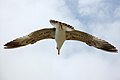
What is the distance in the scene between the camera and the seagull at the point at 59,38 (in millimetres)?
20391

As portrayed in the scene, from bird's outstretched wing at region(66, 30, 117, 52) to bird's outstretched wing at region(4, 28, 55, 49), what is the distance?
104 centimetres

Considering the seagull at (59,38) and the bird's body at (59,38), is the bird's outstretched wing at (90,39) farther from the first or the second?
the bird's body at (59,38)

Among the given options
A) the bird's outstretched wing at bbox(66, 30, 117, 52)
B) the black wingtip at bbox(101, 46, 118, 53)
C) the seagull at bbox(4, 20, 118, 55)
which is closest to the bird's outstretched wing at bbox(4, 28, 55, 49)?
the seagull at bbox(4, 20, 118, 55)

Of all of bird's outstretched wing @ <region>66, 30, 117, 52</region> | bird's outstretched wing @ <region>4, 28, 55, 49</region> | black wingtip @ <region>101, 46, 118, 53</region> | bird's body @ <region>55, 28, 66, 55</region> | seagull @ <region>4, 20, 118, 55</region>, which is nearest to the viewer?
bird's body @ <region>55, 28, 66, 55</region>

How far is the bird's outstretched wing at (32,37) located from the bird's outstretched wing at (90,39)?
3.40 feet

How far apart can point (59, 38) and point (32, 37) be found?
6.38ft

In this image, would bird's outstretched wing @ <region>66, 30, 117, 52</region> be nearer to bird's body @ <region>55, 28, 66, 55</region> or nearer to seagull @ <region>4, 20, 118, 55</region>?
seagull @ <region>4, 20, 118, 55</region>

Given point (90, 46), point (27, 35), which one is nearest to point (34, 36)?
point (27, 35)

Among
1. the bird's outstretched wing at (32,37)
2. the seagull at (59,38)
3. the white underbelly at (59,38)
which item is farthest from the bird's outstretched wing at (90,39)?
the bird's outstretched wing at (32,37)

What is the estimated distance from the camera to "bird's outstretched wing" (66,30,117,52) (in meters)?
21.0

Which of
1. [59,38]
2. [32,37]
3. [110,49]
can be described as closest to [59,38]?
[59,38]

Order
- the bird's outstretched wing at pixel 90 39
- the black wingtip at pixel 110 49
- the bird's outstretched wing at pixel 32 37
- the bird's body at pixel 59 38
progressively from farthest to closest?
the bird's outstretched wing at pixel 90 39 < the bird's outstretched wing at pixel 32 37 < the black wingtip at pixel 110 49 < the bird's body at pixel 59 38

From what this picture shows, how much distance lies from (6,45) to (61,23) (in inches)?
143

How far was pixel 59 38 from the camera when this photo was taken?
20375 mm
